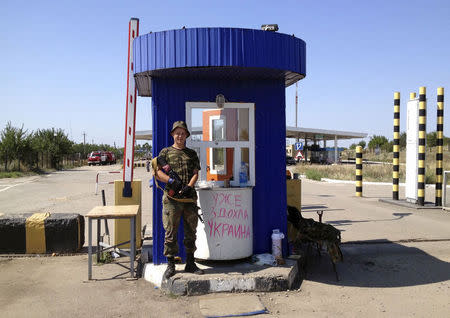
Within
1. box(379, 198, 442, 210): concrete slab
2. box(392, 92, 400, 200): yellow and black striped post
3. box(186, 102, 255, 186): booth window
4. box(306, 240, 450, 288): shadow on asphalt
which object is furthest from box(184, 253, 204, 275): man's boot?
box(392, 92, 400, 200): yellow and black striped post

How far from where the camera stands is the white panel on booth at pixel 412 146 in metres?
12.6

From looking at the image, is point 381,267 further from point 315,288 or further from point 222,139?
point 222,139

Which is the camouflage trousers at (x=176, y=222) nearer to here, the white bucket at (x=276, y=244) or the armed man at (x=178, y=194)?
the armed man at (x=178, y=194)

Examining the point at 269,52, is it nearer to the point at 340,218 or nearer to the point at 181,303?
the point at 181,303

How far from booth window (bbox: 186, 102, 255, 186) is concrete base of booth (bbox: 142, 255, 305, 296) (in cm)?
118

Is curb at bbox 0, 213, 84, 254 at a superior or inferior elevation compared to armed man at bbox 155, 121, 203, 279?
inferior

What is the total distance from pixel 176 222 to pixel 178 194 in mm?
365

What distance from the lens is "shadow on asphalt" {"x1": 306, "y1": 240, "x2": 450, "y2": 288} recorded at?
5457 mm

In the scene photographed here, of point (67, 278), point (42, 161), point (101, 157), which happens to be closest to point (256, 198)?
point (67, 278)

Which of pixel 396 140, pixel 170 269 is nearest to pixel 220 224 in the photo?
pixel 170 269

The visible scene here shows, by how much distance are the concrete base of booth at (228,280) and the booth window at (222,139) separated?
3.89 ft

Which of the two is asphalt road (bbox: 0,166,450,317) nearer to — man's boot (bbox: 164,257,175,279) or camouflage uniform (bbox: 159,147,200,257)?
man's boot (bbox: 164,257,175,279)

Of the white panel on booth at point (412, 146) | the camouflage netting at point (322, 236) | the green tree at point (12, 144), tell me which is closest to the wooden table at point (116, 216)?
the camouflage netting at point (322, 236)

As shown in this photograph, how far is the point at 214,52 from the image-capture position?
499cm
